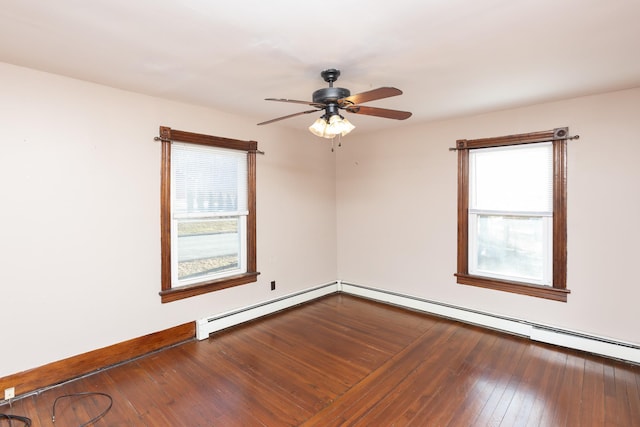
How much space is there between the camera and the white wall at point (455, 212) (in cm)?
308

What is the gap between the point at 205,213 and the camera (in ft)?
12.1

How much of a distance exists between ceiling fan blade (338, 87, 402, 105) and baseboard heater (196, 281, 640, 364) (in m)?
2.81

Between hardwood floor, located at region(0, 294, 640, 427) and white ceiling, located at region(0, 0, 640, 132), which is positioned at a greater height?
white ceiling, located at region(0, 0, 640, 132)

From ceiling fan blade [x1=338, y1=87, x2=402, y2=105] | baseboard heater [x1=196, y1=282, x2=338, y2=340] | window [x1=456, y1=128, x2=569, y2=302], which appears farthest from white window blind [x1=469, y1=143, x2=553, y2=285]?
ceiling fan blade [x1=338, y1=87, x2=402, y2=105]

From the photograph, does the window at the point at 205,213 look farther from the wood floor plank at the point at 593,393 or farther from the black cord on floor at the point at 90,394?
the wood floor plank at the point at 593,393

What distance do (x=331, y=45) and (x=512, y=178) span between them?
9.12 feet

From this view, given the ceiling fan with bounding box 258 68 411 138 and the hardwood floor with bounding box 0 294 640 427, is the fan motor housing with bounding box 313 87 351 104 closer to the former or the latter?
the ceiling fan with bounding box 258 68 411 138

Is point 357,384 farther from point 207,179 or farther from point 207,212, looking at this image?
point 207,179

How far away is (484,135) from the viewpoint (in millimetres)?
3846

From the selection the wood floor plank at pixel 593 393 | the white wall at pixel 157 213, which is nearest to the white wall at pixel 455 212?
the white wall at pixel 157 213

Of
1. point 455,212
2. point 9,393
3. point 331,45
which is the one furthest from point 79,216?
point 455,212

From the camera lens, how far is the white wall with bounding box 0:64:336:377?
2518 millimetres

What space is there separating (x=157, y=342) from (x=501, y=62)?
13.1 feet

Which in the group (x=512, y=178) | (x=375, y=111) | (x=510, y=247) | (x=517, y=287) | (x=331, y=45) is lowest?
(x=517, y=287)
